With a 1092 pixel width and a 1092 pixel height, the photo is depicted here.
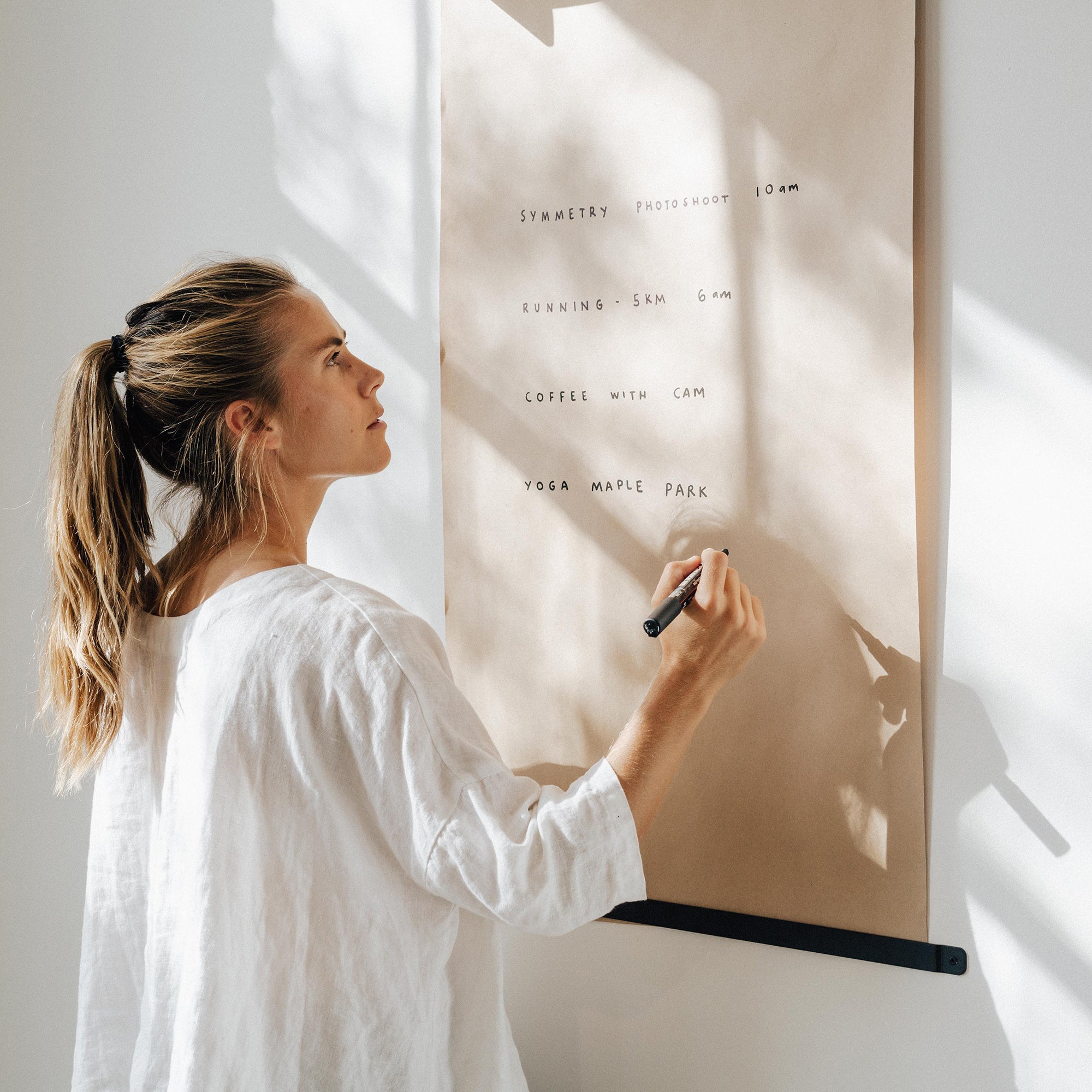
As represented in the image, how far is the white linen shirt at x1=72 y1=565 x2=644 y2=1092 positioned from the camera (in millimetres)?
649

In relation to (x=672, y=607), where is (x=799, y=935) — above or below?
below

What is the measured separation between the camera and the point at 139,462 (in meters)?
0.81

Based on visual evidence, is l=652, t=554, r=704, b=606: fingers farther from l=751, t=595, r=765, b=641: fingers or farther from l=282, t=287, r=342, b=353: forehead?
l=282, t=287, r=342, b=353: forehead

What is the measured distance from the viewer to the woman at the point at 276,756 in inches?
26.0

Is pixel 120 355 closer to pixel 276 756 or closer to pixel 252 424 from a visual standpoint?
pixel 252 424

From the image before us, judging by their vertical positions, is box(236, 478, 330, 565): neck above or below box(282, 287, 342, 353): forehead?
below

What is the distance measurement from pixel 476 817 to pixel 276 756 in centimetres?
16

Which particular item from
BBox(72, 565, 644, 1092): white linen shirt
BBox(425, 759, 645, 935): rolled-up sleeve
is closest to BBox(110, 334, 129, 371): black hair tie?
BBox(72, 565, 644, 1092): white linen shirt

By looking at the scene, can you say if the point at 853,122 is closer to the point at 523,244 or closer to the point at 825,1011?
the point at 523,244

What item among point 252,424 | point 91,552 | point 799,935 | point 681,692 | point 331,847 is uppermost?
point 252,424

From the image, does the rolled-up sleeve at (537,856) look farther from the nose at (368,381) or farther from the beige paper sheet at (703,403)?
the nose at (368,381)

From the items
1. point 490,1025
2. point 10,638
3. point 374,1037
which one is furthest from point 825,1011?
point 10,638

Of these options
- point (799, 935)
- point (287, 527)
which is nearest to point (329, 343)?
point (287, 527)

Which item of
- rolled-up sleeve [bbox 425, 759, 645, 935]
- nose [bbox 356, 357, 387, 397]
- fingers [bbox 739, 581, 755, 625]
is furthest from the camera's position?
nose [bbox 356, 357, 387, 397]
